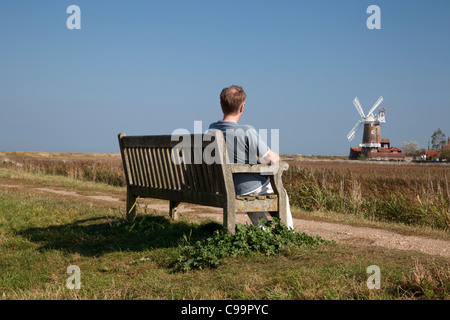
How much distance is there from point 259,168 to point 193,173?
996 mm

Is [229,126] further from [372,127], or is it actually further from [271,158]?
[372,127]

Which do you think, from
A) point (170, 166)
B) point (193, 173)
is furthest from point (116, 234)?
point (193, 173)

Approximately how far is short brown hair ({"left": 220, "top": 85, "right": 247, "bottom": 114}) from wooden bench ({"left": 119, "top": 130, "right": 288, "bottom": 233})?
1.37ft

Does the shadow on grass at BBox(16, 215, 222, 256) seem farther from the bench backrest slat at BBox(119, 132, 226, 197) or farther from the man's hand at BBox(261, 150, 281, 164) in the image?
the man's hand at BBox(261, 150, 281, 164)

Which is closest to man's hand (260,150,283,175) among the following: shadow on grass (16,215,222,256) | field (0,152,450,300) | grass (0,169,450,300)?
field (0,152,450,300)

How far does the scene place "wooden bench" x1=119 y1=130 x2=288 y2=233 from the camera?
16.6ft

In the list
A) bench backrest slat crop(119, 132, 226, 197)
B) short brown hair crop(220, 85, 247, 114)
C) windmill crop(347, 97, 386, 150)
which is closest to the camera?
short brown hair crop(220, 85, 247, 114)

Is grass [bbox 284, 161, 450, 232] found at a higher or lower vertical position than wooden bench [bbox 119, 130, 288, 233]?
lower

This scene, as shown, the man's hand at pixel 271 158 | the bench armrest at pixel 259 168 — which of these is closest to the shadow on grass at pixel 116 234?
the bench armrest at pixel 259 168

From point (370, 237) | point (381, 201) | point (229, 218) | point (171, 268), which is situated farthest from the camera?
point (381, 201)

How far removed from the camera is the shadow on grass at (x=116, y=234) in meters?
5.95

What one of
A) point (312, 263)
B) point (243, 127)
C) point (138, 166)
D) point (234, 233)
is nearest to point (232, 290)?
point (312, 263)

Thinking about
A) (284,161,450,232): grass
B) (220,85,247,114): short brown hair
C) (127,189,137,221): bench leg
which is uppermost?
(220,85,247,114): short brown hair

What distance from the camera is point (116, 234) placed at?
6672mm
